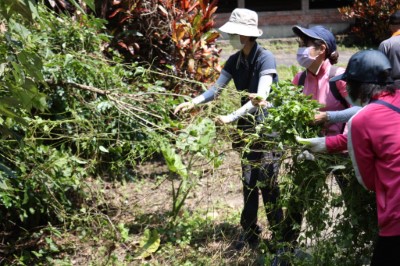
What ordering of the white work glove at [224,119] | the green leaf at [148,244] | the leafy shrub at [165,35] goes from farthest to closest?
1. the leafy shrub at [165,35]
2. the green leaf at [148,244]
3. the white work glove at [224,119]

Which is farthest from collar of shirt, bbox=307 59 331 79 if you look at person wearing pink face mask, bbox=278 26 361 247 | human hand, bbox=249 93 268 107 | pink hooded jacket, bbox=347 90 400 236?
pink hooded jacket, bbox=347 90 400 236

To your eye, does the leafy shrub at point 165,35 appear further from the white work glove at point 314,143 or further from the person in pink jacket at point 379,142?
the person in pink jacket at point 379,142

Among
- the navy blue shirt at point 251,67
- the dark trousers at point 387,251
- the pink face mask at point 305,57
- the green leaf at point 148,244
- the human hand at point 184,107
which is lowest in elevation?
the green leaf at point 148,244

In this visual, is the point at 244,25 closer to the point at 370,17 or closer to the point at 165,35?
the point at 165,35

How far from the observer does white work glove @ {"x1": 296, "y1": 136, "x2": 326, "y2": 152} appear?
3.69 m

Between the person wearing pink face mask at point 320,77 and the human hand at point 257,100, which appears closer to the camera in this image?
the person wearing pink face mask at point 320,77

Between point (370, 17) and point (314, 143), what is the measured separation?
1149 cm

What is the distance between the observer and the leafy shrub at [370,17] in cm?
1412

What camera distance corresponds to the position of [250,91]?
4816 millimetres

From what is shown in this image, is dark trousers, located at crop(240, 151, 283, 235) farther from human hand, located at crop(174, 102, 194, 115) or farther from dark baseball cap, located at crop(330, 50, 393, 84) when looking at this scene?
dark baseball cap, located at crop(330, 50, 393, 84)

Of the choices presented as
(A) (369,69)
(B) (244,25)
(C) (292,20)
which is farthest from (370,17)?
(A) (369,69)

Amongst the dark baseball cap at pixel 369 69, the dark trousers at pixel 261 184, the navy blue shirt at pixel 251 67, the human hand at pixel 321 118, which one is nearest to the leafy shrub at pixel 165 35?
the navy blue shirt at pixel 251 67

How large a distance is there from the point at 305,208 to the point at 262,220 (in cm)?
151

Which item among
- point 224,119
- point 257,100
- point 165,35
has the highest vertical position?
point 165,35
